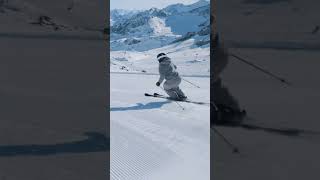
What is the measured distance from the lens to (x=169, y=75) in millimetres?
6617

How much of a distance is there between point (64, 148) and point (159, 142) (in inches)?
123

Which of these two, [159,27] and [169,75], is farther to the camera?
[159,27]

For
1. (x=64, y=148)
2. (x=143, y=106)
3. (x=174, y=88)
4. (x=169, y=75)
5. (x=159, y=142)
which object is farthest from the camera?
(x=174, y=88)

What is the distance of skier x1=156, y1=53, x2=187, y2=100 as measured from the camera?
21.4 feet

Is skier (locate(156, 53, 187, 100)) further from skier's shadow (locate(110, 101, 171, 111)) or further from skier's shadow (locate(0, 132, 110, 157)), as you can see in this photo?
skier's shadow (locate(0, 132, 110, 157))

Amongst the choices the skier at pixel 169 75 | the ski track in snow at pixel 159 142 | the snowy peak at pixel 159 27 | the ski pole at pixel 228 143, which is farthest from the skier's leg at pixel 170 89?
the snowy peak at pixel 159 27

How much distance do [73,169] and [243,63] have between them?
1.59 feet

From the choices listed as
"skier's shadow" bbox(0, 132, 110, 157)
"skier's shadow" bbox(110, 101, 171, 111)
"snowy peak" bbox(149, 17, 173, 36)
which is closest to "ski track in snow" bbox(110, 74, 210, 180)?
"skier's shadow" bbox(110, 101, 171, 111)

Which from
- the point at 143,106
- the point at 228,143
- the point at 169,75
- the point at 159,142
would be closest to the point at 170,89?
the point at 169,75

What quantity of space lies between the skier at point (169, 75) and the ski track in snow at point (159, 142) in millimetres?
364

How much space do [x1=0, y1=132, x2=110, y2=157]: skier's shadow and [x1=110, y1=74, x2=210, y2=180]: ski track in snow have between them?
81.6 inches

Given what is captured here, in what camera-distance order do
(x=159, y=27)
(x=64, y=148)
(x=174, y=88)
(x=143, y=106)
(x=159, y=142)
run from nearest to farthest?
(x=64, y=148), (x=159, y=142), (x=143, y=106), (x=174, y=88), (x=159, y=27)

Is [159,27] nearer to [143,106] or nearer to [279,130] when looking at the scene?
[143,106]

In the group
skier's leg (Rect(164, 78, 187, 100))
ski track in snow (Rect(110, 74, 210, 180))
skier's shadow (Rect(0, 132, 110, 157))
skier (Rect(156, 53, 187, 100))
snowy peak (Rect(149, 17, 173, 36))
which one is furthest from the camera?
snowy peak (Rect(149, 17, 173, 36))
